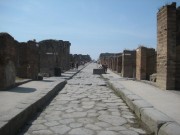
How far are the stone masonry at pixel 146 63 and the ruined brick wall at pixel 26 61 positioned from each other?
6.10 meters

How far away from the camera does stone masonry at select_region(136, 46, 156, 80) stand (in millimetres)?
15445

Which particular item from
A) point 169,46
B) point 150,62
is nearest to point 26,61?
point 150,62

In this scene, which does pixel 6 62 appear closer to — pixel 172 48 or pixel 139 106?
pixel 139 106

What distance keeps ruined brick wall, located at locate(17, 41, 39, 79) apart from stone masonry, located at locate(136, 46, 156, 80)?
6099 millimetres

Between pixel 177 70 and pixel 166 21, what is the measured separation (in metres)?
1.85

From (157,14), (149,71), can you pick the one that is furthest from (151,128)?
(149,71)

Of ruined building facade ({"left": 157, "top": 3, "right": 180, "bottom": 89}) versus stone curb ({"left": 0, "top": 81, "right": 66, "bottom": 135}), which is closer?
stone curb ({"left": 0, "top": 81, "right": 66, "bottom": 135})

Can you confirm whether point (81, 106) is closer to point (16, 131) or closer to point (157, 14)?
point (16, 131)

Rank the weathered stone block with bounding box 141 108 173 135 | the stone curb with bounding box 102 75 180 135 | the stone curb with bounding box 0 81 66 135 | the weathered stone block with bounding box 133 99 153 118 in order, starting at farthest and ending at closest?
the weathered stone block with bounding box 133 99 153 118
the weathered stone block with bounding box 141 108 173 135
the stone curb with bounding box 0 81 66 135
the stone curb with bounding box 102 75 180 135

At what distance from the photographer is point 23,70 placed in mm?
15906

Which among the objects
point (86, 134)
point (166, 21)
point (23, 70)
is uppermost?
point (166, 21)

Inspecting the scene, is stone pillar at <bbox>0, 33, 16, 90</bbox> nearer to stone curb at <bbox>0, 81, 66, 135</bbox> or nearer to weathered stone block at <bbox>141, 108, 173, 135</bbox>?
stone curb at <bbox>0, 81, 66, 135</bbox>

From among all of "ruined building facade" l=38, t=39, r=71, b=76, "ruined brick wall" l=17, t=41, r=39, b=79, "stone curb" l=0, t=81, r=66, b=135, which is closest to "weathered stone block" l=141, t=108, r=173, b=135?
"stone curb" l=0, t=81, r=66, b=135

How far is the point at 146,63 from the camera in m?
15.6
